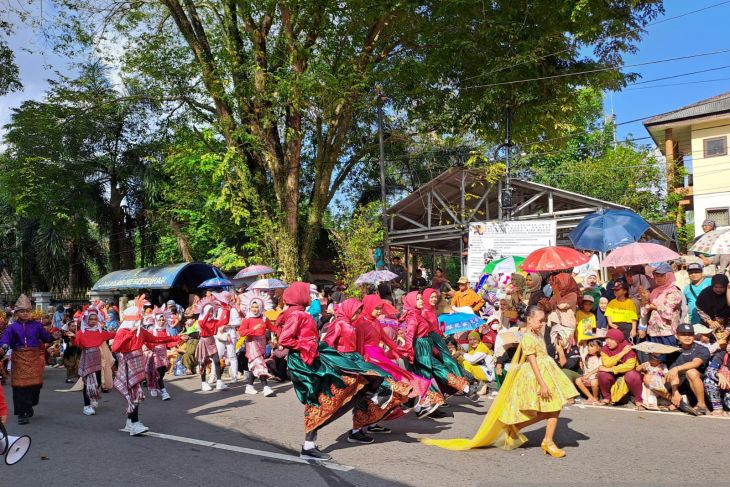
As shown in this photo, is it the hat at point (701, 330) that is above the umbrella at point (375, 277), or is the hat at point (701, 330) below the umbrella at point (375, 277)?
below

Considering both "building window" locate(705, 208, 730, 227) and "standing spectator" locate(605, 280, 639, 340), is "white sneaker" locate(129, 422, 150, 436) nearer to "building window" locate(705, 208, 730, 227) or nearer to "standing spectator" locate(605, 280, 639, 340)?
"standing spectator" locate(605, 280, 639, 340)

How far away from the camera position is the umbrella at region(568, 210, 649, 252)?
1242cm

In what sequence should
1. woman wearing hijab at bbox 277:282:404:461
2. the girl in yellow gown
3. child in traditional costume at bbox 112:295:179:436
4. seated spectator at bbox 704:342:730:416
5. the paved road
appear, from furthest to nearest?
1. seated spectator at bbox 704:342:730:416
2. child in traditional costume at bbox 112:295:179:436
3. woman wearing hijab at bbox 277:282:404:461
4. the girl in yellow gown
5. the paved road

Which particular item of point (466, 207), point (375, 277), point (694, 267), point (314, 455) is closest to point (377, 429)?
point (314, 455)

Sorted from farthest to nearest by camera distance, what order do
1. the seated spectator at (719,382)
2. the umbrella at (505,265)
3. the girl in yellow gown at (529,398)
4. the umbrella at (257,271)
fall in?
the umbrella at (257,271) → the umbrella at (505,265) → the seated spectator at (719,382) → the girl in yellow gown at (529,398)

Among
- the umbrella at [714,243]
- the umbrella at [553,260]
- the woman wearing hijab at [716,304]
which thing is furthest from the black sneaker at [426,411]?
the umbrella at [714,243]

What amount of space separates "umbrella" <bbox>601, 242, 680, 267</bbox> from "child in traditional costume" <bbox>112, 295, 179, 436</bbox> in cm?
734

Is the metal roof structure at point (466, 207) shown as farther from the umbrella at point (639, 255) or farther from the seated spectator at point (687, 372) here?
the seated spectator at point (687, 372)

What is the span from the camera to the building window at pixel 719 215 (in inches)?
1037

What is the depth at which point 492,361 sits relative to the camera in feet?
33.5

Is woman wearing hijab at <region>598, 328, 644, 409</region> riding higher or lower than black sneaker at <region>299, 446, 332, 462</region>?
higher

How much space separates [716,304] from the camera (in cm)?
900

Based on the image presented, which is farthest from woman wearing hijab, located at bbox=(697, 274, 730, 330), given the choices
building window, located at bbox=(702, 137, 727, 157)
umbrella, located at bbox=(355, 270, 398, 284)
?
building window, located at bbox=(702, 137, 727, 157)

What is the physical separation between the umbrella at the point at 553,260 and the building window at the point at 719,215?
61.0 ft
